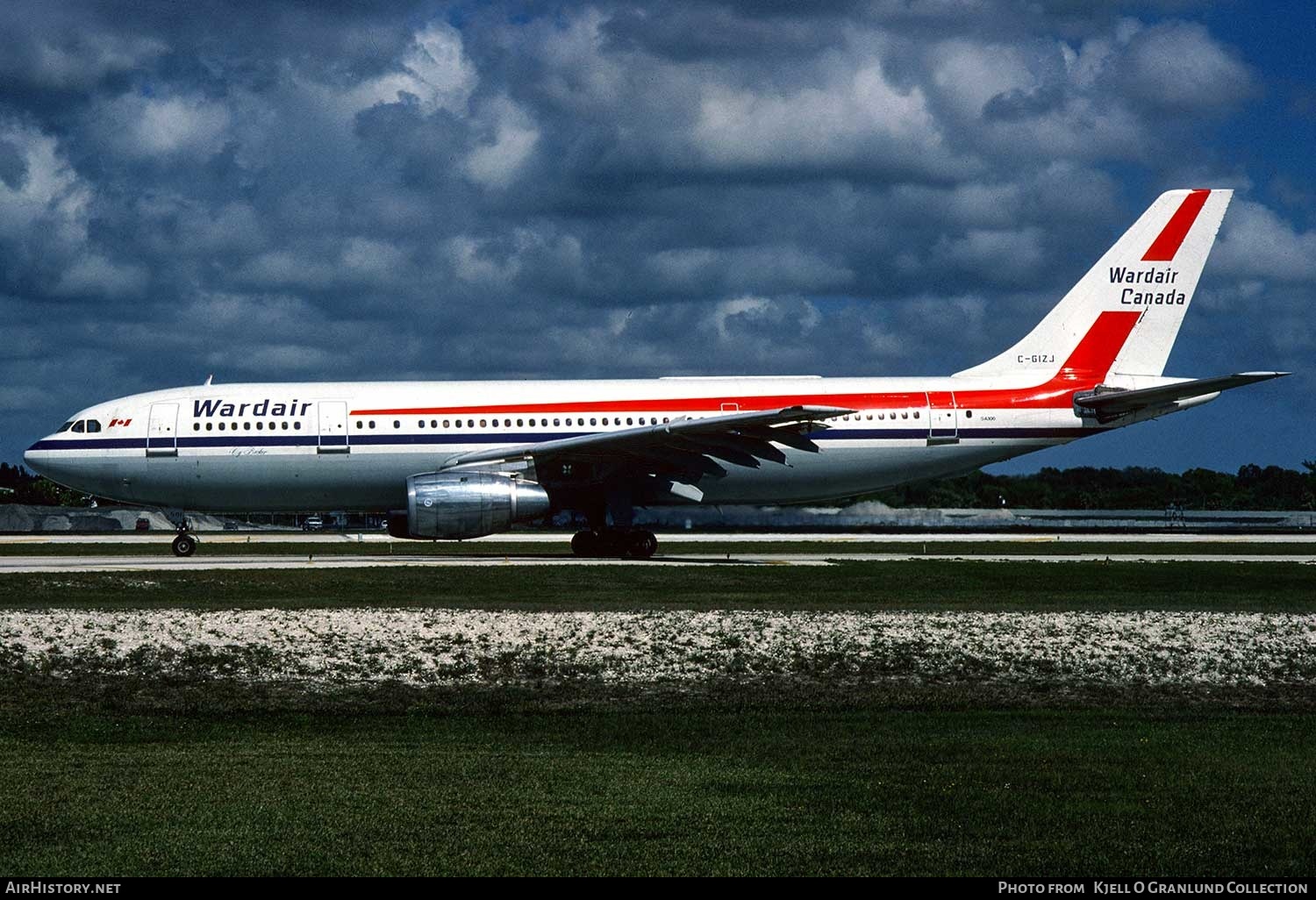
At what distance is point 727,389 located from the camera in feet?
113

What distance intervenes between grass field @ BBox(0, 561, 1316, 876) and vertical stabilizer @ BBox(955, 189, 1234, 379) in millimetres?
19689

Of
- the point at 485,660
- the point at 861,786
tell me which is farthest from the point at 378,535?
the point at 861,786

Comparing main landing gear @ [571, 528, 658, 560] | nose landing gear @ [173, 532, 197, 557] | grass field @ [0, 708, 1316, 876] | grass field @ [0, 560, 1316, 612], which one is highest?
nose landing gear @ [173, 532, 197, 557]

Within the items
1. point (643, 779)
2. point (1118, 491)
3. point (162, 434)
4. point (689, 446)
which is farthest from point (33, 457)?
point (1118, 491)

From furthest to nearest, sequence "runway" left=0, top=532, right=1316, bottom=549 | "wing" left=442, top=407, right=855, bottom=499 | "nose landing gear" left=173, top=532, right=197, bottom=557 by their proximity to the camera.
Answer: "runway" left=0, top=532, right=1316, bottom=549 < "nose landing gear" left=173, top=532, right=197, bottom=557 < "wing" left=442, top=407, right=855, bottom=499

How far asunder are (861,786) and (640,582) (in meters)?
16.2

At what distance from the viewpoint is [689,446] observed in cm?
3102

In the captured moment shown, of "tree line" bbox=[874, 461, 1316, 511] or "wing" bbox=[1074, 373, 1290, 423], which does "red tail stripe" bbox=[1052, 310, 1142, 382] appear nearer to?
"wing" bbox=[1074, 373, 1290, 423]

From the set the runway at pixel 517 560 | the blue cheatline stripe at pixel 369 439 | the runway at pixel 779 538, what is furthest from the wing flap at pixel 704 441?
the runway at pixel 779 538

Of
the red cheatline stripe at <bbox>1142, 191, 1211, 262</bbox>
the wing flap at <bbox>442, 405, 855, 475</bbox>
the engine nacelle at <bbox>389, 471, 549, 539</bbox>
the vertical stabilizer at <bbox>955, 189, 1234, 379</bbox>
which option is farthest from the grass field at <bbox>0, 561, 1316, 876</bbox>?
the red cheatline stripe at <bbox>1142, 191, 1211, 262</bbox>

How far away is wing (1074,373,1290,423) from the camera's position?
3303 cm

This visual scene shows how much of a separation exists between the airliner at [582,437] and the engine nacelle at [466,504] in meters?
0.97

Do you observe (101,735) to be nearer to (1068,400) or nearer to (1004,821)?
(1004,821)

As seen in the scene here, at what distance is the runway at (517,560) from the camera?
98.2 feet
